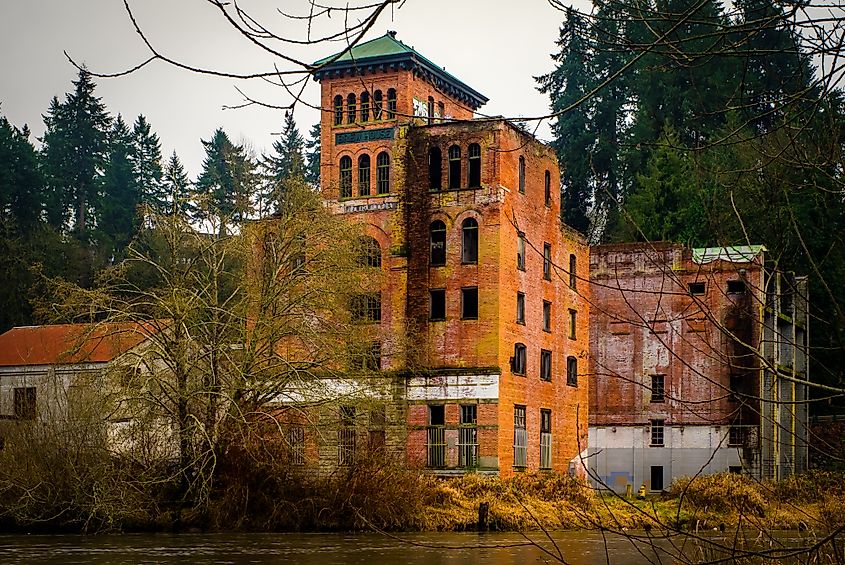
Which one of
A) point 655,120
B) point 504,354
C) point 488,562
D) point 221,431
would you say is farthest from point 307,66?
point 655,120

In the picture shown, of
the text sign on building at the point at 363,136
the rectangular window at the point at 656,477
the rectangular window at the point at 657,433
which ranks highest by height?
the text sign on building at the point at 363,136

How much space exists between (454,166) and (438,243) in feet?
9.85

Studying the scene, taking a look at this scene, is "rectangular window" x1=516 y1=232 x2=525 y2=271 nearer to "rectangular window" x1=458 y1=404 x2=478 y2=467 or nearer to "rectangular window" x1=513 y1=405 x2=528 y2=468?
"rectangular window" x1=513 y1=405 x2=528 y2=468

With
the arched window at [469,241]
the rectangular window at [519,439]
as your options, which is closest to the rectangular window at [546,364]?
the rectangular window at [519,439]

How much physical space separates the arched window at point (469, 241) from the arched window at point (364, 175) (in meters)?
4.77

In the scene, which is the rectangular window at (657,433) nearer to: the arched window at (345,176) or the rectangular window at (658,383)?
the rectangular window at (658,383)

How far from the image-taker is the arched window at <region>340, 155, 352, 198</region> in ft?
157

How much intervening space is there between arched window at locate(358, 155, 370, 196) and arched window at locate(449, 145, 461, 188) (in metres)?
3.82

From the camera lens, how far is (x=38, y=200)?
3066 inches

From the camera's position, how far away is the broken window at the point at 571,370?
50.4 m

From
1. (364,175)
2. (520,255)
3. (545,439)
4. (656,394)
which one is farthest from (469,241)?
(656,394)

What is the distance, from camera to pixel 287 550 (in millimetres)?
28094

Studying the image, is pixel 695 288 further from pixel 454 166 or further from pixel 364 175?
pixel 364 175

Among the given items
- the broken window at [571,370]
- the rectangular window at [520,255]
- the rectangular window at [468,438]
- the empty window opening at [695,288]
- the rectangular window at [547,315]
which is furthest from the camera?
the broken window at [571,370]
